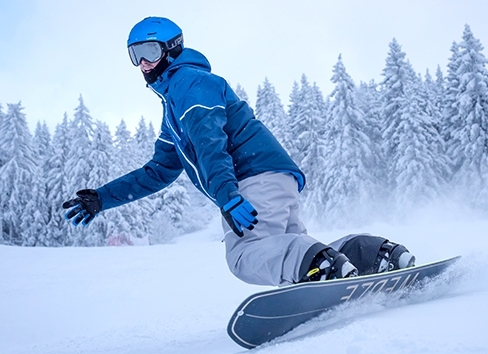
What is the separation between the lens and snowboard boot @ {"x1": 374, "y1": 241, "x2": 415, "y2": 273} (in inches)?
126

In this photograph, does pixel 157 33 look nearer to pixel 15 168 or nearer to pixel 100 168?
pixel 100 168

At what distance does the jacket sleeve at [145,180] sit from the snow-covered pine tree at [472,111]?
27280 mm

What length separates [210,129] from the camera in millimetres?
2984

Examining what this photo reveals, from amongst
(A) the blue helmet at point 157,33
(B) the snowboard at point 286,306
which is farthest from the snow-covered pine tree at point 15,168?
(B) the snowboard at point 286,306

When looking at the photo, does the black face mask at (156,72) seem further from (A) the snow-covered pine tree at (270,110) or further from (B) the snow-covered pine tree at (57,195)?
(B) the snow-covered pine tree at (57,195)

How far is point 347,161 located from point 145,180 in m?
27.1

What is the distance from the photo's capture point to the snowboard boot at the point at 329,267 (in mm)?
2631

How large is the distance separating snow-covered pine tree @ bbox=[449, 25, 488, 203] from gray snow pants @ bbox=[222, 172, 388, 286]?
2715 cm

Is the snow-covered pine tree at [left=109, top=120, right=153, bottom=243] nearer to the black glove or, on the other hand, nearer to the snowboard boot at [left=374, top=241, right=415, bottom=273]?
the black glove

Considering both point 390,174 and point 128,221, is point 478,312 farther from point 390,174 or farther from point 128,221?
point 128,221

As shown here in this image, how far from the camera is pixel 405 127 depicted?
28.3 m

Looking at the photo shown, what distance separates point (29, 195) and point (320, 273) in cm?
3878

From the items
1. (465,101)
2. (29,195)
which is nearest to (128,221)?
(29,195)

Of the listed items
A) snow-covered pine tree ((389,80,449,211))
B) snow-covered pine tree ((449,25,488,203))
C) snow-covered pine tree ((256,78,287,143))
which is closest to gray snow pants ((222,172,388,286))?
snow-covered pine tree ((389,80,449,211))
